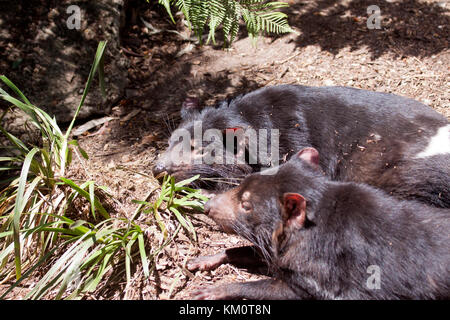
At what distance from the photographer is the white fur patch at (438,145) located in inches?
110

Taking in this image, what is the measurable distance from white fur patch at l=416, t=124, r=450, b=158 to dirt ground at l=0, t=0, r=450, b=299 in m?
0.99

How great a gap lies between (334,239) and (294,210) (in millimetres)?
259

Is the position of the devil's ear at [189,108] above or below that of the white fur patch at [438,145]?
above

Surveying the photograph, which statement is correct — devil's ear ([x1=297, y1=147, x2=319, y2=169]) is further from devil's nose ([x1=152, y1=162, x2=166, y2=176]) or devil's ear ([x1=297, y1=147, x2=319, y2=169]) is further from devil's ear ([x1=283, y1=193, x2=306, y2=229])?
devil's nose ([x1=152, y1=162, x2=166, y2=176])

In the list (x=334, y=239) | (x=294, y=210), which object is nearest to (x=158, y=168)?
(x=294, y=210)

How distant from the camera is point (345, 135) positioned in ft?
10.2

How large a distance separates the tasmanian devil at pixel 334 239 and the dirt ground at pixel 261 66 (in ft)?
2.17

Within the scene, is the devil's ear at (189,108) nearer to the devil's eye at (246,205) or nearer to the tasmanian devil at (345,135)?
the tasmanian devil at (345,135)

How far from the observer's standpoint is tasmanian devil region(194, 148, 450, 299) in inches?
84.1

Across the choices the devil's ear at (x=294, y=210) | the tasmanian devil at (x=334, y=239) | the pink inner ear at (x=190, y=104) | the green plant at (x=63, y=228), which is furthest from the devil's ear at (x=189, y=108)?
the devil's ear at (x=294, y=210)

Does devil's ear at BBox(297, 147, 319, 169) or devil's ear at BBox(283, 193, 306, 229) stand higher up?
devil's ear at BBox(297, 147, 319, 169)

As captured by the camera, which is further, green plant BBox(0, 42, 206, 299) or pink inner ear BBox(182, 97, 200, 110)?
pink inner ear BBox(182, 97, 200, 110)

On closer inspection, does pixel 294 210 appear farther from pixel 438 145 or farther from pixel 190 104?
pixel 190 104

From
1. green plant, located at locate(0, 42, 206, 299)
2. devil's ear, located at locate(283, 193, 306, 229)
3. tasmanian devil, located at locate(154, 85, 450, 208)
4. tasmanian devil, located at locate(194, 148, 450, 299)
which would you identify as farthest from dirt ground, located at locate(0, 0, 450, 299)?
devil's ear, located at locate(283, 193, 306, 229)
